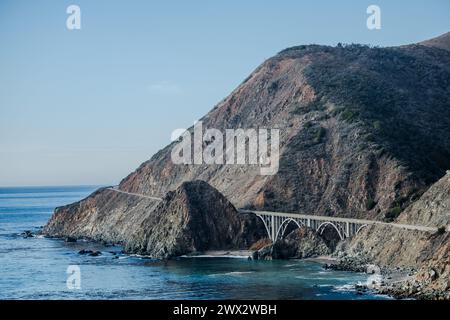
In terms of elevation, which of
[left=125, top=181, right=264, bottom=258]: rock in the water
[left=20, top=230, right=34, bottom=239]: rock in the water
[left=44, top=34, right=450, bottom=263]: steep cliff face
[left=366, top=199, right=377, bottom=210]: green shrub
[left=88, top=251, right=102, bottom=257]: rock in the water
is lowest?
[left=20, top=230, right=34, bottom=239]: rock in the water

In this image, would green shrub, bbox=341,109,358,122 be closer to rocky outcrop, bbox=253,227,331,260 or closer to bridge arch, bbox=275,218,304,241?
bridge arch, bbox=275,218,304,241

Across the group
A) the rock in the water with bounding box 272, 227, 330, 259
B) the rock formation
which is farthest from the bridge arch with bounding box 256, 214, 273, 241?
the rock in the water with bounding box 272, 227, 330, 259

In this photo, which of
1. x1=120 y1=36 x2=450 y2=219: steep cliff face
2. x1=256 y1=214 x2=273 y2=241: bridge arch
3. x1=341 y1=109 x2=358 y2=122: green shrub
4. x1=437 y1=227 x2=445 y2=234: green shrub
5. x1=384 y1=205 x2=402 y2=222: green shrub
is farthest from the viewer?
x1=341 y1=109 x2=358 y2=122: green shrub

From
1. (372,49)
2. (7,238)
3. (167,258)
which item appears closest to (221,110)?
(372,49)

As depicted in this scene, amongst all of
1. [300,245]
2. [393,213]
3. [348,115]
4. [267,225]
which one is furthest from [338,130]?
[300,245]

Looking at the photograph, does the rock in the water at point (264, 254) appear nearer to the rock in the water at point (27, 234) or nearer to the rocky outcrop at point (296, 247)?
the rocky outcrop at point (296, 247)

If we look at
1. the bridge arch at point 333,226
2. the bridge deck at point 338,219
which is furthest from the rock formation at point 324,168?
the bridge arch at point 333,226
